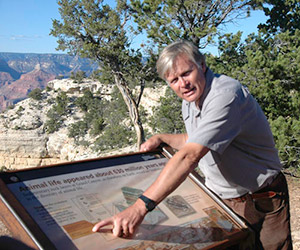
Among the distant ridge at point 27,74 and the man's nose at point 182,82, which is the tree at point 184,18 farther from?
the distant ridge at point 27,74

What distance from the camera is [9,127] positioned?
2712 centimetres

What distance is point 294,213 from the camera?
3961 millimetres

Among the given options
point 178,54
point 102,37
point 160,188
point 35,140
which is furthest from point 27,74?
point 160,188

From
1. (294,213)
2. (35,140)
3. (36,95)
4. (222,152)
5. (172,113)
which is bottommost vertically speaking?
(35,140)

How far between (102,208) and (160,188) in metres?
0.25

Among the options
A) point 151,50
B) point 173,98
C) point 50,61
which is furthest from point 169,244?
point 50,61

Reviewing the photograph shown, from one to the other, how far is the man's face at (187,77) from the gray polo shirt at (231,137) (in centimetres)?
3

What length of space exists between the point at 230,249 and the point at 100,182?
615 mm

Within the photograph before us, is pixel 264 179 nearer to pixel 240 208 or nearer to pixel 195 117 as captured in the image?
pixel 240 208

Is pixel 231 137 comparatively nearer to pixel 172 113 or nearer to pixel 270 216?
pixel 270 216

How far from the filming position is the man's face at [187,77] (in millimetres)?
1308

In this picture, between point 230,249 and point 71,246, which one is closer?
point 71,246

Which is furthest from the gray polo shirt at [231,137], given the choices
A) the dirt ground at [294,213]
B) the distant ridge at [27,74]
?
the distant ridge at [27,74]

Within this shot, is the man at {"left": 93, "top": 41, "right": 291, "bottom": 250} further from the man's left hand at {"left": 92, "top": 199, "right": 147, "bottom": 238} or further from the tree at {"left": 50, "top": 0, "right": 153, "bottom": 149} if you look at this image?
the tree at {"left": 50, "top": 0, "right": 153, "bottom": 149}
